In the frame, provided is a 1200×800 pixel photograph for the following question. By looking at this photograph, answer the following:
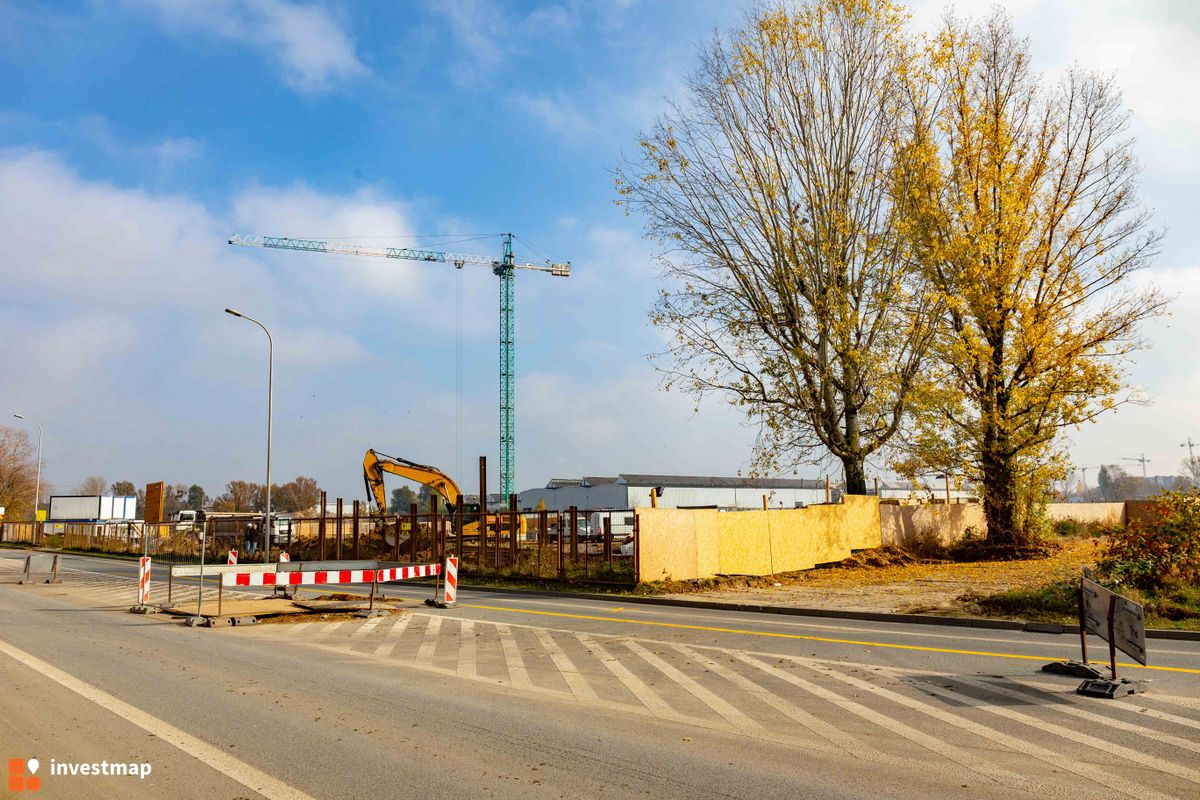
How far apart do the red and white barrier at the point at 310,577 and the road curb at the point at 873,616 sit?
5.12 metres

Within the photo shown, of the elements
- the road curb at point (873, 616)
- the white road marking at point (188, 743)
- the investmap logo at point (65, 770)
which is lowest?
the road curb at point (873, 616)

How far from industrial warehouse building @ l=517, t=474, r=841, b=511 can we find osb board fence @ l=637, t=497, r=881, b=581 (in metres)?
53.5

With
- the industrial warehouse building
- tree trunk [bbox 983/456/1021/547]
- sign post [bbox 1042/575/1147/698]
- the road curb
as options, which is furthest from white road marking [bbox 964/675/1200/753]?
the industrial warehouse building

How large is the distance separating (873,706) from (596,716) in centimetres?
268

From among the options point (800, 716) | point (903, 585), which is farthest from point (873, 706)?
point (903, 585)

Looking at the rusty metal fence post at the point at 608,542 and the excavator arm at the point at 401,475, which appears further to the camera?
the excavator arm at the point at 401,475

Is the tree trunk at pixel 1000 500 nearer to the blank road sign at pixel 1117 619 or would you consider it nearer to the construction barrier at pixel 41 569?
the blank road sign at pixel 1117 619

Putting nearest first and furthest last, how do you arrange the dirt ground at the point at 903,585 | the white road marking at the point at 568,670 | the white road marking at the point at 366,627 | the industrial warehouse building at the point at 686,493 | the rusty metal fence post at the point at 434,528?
the white road marking at the point at 568,670, the white road marking at the point at 366,627, the dirt ground at the point at 903,585, the rusty metal fence post at the point at 434,528, the industrial warehouse building at the point at 686,493

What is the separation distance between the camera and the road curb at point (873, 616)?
12809 millimetres

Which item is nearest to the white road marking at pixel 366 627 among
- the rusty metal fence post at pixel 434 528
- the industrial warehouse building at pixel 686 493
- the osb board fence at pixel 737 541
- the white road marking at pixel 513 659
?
the white road marking at pixel 513 659

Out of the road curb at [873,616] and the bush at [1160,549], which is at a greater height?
the bush at [1160,549]

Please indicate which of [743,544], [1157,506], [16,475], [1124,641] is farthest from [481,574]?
[16,475]

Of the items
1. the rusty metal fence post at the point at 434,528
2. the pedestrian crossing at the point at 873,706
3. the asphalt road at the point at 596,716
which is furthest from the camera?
the rusty metal fence post at the point at 434,528

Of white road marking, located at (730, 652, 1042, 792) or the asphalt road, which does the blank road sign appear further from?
white road marking, located at (730, 652, 1042, 792)
